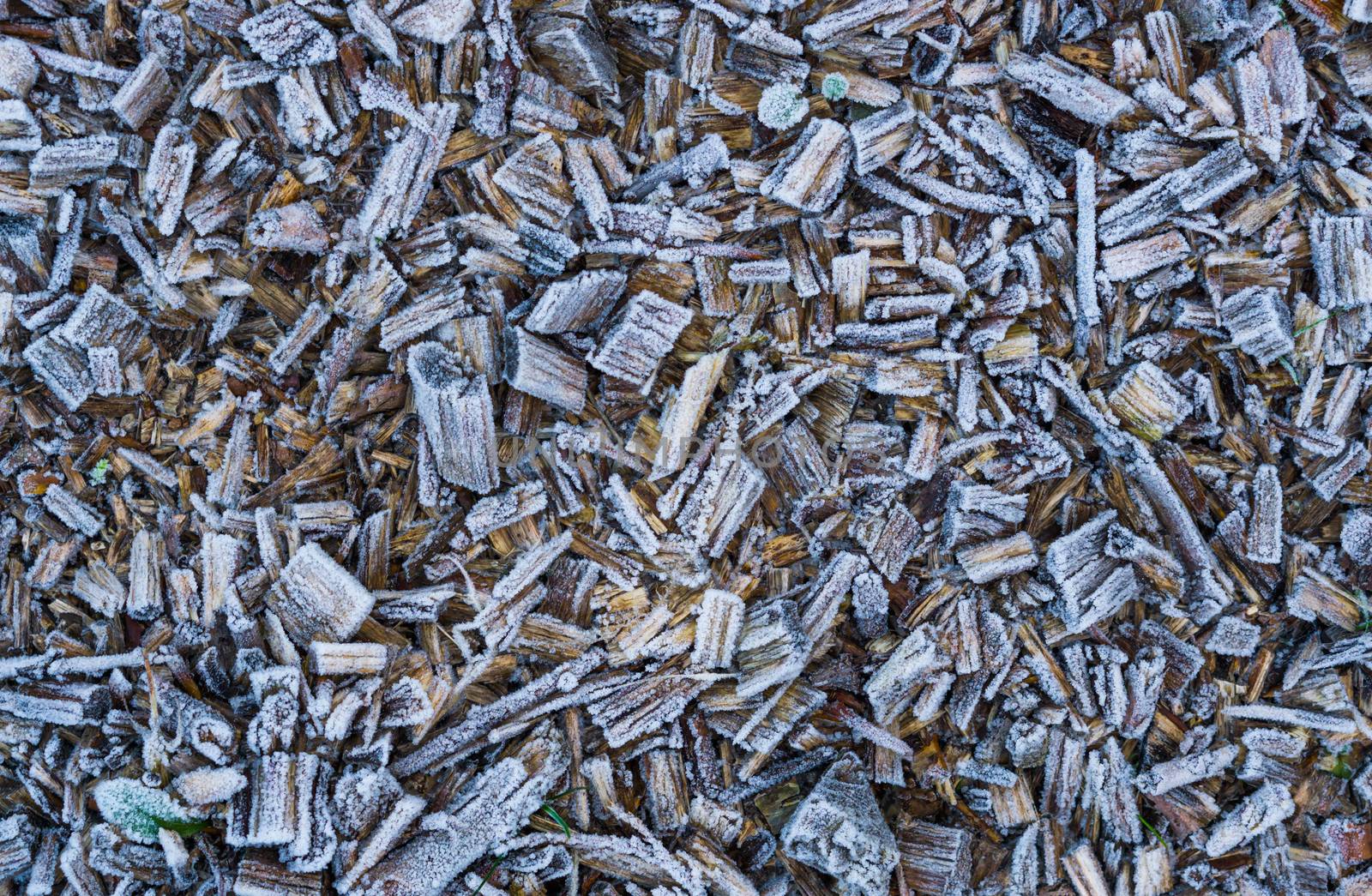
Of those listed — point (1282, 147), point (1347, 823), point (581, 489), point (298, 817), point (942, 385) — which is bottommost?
point (1347, 823)

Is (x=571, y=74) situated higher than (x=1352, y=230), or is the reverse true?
(x=571, y=74)

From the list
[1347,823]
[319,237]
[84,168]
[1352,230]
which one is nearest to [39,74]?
[84,168]

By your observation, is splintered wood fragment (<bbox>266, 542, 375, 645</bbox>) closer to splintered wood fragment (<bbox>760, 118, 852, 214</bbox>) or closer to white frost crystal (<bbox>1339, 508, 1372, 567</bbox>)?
splintered wood fragment (<bbox>760, 118, 852, 214</bbox>)

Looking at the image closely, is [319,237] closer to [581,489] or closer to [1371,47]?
[581,489]

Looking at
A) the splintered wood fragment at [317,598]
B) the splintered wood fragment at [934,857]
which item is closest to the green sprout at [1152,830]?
the splintered wood fragment at [934,857]

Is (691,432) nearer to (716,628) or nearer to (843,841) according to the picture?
(716,628)

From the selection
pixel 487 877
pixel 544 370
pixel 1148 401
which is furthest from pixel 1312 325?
pixel 487 877

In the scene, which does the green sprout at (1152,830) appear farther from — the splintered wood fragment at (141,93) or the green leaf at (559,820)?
the splintered wood fragment at (141,93)
